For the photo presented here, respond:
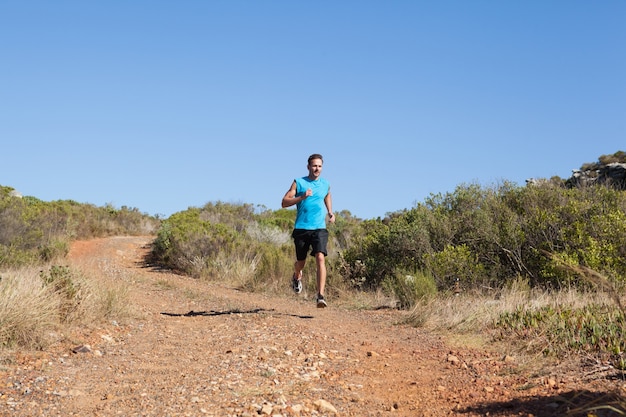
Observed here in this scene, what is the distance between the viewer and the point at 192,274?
14172 millimetres

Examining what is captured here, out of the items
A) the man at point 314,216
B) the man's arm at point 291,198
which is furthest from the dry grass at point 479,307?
the man's arm at point 291,198

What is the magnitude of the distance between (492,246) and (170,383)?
7023 mm

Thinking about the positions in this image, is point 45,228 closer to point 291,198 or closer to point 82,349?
point 291,198

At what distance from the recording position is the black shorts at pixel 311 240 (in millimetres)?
8383

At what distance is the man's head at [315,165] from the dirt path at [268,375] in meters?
2.06

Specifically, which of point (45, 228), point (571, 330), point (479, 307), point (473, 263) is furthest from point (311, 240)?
point (45, 228)

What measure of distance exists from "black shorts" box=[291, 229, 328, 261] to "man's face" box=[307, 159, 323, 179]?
794 millimetres

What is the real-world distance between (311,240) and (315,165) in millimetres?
1080

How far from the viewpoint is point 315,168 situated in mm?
8445

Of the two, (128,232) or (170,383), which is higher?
(128,232)

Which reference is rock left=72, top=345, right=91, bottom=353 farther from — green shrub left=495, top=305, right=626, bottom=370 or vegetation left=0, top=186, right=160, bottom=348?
green shrub left=495, top=305, right=626, bottom=370

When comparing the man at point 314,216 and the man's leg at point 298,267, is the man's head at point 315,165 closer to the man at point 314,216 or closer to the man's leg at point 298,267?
the man at point 314,216

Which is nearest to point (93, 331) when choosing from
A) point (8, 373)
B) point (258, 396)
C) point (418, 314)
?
point (8, 373)

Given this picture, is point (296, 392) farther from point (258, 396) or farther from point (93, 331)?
point (93, 331)
